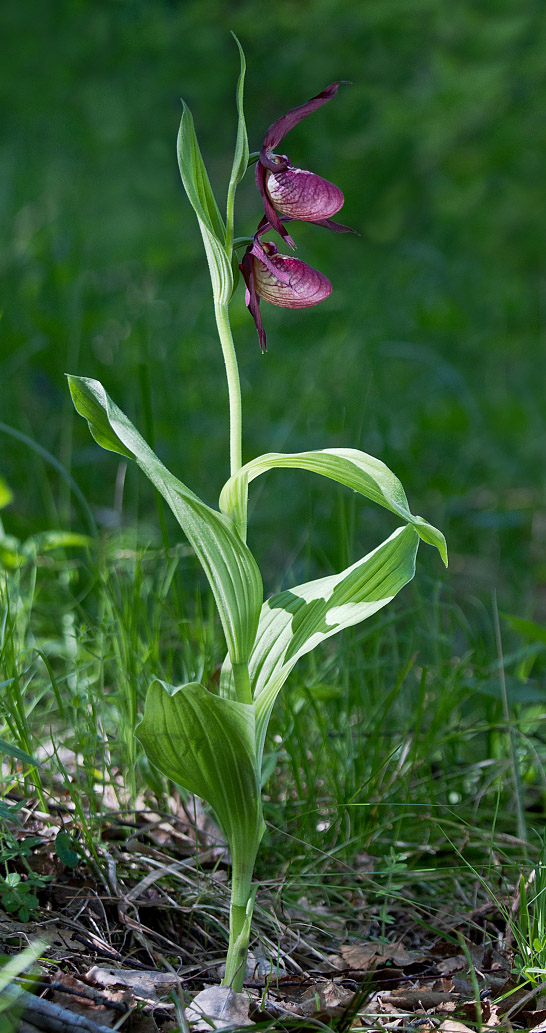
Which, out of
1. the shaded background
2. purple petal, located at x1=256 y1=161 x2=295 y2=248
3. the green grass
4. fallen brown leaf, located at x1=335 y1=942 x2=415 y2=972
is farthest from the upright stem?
the shaded background

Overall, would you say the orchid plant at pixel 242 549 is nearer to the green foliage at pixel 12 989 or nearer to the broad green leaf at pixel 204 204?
the broad green leaf at pixel 204 204

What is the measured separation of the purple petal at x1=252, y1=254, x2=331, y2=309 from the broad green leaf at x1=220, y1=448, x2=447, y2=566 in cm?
19

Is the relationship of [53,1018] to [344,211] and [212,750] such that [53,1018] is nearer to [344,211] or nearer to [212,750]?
A: [212,750]

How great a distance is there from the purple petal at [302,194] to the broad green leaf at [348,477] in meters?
0.30

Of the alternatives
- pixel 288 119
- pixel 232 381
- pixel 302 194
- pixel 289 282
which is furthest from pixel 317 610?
pixel 288 119

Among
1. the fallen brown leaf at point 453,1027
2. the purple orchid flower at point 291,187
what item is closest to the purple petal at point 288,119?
the purple orchid flower at point 291,187

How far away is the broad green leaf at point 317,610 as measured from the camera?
1001 mm

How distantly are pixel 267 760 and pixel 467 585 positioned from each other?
1481mm

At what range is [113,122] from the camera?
13.8 ft

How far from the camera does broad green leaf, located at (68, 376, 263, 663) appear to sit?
940 mm

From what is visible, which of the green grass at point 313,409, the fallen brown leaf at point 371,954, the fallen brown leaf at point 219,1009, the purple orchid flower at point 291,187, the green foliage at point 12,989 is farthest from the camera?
the green grass at point 313,409

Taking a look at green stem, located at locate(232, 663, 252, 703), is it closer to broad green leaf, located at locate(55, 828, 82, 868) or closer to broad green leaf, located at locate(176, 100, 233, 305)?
broad green leaf, located at locate(55, 828, 82, 868)

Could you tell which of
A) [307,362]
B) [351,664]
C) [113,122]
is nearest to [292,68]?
[113,122]

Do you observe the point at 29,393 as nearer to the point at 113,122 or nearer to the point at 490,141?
the point at 113,122
